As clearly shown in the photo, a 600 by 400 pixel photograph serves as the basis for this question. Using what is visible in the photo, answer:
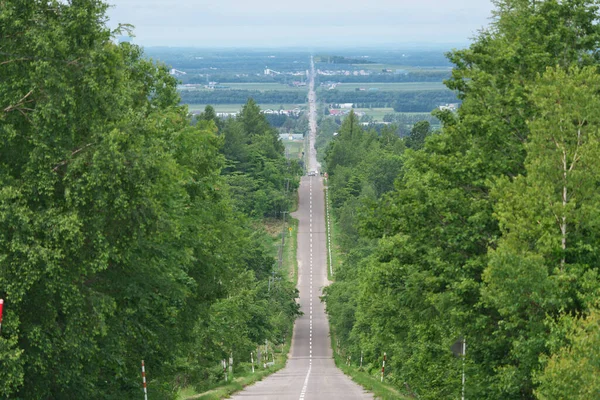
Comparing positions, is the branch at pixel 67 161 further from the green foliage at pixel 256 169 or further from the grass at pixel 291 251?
the green foliage at pixel 256 169

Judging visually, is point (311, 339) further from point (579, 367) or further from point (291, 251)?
point (579, 367)

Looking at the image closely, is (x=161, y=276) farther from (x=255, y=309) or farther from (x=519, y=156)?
(x=255, y=309)

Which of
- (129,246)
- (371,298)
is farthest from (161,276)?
(371,298)

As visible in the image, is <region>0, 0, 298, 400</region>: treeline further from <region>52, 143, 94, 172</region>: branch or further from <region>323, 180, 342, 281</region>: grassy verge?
<region>323, 180, 342, 281</region>: grassy verge

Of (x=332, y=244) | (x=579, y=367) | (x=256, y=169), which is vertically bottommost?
(x=332, y=244)

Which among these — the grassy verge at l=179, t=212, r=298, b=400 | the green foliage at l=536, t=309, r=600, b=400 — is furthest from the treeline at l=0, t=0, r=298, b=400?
the green foliage at l=536, t=309, r=600, b=400

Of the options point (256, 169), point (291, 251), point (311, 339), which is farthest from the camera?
point (256, 169)

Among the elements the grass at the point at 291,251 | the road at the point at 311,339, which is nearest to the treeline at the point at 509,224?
the road at the point at 311,339

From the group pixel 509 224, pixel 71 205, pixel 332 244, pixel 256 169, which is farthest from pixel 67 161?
pixel 256 169
